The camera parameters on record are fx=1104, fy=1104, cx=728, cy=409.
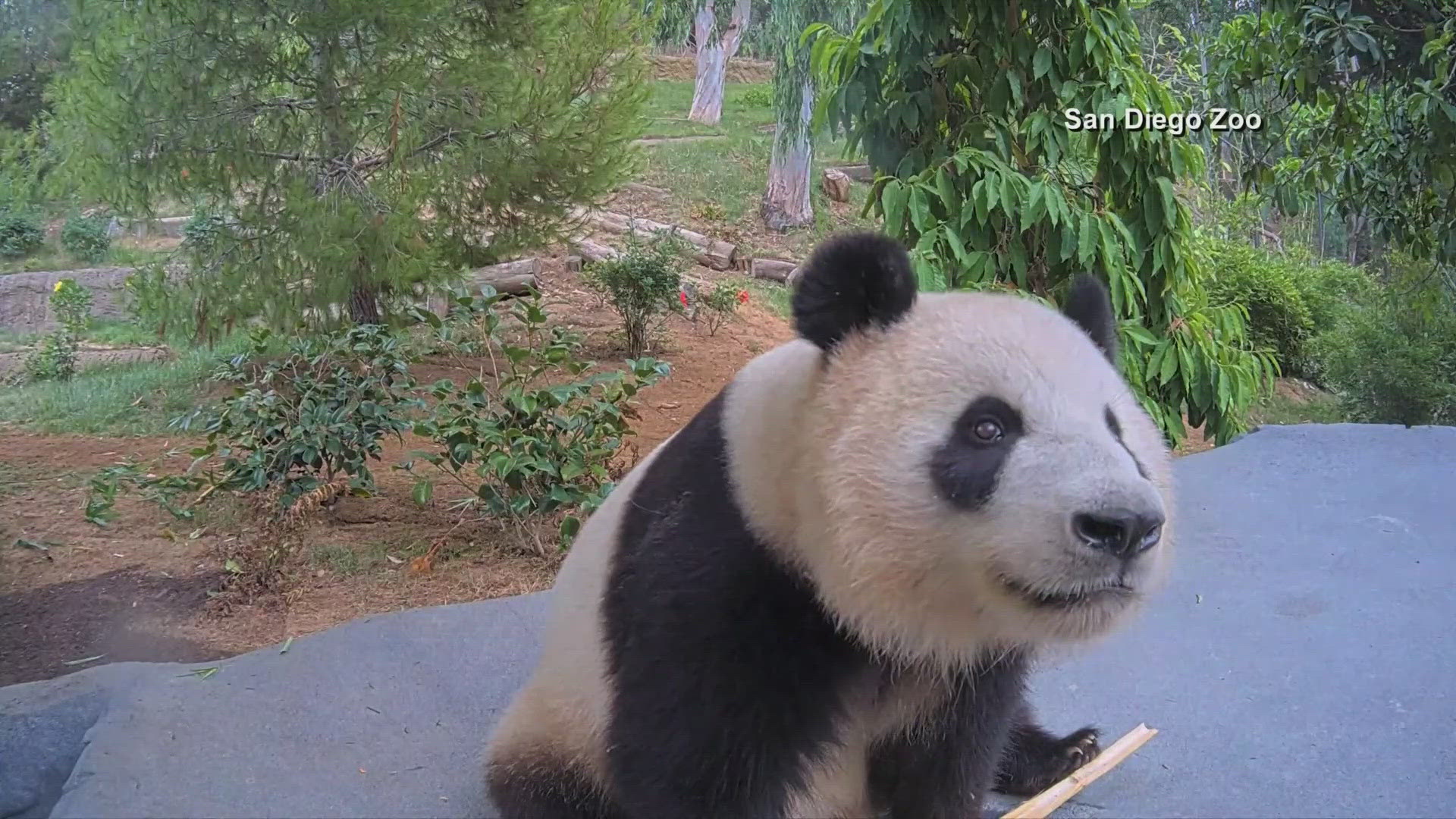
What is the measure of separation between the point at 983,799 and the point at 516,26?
4.05 metres

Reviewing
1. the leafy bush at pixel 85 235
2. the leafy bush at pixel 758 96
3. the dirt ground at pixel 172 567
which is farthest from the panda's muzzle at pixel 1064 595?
the leafy bush at pixel 758 96

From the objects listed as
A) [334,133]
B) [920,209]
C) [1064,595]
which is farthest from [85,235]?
[1064,595]

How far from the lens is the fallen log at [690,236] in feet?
21.8

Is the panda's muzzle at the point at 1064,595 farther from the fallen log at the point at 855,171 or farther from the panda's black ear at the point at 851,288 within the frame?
the fallen log at the point at 855,171

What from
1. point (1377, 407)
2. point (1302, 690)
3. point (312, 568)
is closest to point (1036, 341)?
point (1302, 690)

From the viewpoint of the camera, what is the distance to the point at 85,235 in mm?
4297

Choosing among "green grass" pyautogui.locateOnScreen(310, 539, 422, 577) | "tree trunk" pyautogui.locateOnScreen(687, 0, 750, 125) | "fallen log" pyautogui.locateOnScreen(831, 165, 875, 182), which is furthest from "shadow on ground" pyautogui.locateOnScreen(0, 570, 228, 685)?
"tree trunk" pyautogui.locateOnScreen(687, 0, 750, 125)

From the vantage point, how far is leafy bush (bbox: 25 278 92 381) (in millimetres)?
4582

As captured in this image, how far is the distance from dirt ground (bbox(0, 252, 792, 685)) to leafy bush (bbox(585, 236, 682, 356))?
4.27 ft

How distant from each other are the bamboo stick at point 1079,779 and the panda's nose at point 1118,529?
2.85ft

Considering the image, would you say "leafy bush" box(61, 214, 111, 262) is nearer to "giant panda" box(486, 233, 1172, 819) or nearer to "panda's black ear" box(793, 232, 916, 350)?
"giant panda" box(486, 233, 1172, 819)

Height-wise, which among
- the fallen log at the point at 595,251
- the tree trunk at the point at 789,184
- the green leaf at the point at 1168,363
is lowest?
the fallen log at the point at 595,251

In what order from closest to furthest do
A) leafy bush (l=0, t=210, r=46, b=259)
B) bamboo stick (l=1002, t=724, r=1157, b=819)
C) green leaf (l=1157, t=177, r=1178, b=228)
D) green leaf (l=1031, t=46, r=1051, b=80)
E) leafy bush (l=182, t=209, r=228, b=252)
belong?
bamboo stick (l=1002, t=724, r=1157, b=819), leafy bush (l=0, t=210, r=46, b=259), green leaf (l=1031, t=46, r=1051, b=80), green leaf (l=1157, t=177, r=1178, b=228), leafy bush (l=182, t=209, r=228, b=252)

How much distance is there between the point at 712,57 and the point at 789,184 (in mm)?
995
